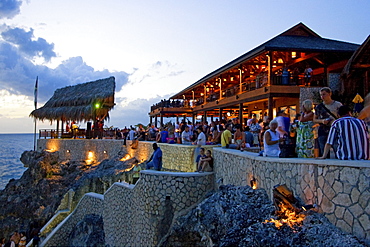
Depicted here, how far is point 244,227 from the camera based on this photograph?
18.6ft

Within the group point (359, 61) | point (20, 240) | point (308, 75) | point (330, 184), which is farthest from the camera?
point (20, 240)

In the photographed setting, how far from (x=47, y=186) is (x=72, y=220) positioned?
739cm

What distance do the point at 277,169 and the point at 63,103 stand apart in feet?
94.1

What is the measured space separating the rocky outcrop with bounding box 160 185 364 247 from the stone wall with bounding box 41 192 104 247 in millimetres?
6984

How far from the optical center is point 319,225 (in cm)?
455

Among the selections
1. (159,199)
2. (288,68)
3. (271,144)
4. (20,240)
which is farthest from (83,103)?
(271,144)

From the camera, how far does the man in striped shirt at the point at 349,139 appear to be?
484 cm

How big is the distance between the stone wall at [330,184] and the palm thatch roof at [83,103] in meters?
23.0

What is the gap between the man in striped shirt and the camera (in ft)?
15.9

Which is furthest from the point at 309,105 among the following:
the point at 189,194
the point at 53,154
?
the point at 53,154

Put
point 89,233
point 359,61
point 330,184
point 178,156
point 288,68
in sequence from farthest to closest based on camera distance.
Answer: point 288,68, point 178,156, point 89,233, point 359,61, point 330,184

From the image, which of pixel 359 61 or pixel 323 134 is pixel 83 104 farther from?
pixel 323 134

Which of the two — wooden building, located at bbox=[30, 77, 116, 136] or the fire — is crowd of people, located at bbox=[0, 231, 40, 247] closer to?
wooden building, located at bbox=[30, 77, 116, 136]

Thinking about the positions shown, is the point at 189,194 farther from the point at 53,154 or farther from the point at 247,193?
the point at 53,154
